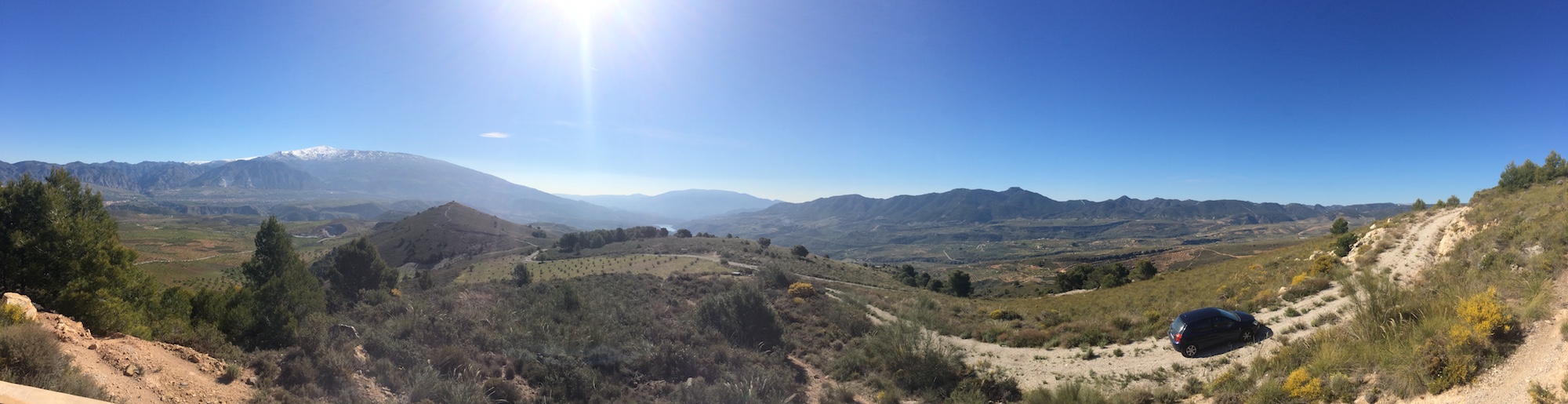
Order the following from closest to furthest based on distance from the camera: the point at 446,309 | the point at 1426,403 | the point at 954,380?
the point at 1426,403
the point at 954,380
the point at 446,309

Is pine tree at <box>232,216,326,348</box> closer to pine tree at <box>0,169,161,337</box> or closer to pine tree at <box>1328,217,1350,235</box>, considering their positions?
pine tree at <box>0,169,161,337</box>

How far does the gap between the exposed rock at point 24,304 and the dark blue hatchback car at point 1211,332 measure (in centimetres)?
2190

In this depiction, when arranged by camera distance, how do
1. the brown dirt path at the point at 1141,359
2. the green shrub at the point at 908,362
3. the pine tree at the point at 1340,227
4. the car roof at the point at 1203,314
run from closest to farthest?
the brown dirt path at the point at 1141,359
the car roof at the point at 1203,314
the green shrub at the point at 908,362
the pine tree at the point at 1340,227

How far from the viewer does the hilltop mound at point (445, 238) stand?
230 ft

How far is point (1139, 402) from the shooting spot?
9.85m

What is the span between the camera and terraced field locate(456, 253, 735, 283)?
40.4 metres

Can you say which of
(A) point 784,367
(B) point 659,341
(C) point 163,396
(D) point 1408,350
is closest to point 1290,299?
(D) point 1408,350

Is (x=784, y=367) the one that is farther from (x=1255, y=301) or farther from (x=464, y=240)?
(x=464, y=240)

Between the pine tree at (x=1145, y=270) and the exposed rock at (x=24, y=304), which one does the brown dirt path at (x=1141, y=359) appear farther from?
the pine tree at (x=1145, y=270)

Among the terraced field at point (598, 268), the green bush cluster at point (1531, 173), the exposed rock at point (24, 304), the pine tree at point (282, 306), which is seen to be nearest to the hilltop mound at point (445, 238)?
the terraced field at point (598, 268)

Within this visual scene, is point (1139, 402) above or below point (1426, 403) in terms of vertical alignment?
below

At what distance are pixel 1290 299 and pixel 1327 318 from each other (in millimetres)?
3680

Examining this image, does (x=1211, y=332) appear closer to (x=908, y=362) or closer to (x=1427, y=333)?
(x=1427, y=333)

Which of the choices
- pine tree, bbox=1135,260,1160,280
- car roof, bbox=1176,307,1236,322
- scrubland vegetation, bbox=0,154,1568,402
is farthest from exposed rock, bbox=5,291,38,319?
pine tree, bbox=1135,260,1160,280
